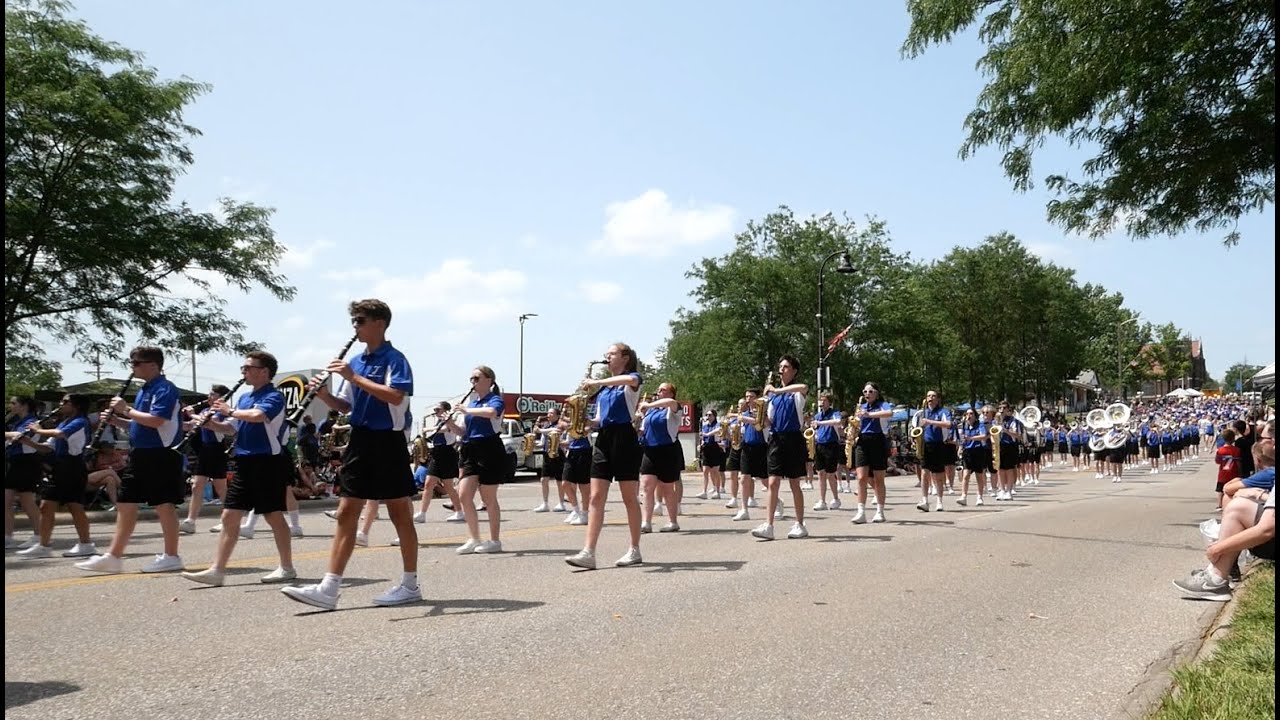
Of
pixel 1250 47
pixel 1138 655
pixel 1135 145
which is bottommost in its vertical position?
pixel 1138 655

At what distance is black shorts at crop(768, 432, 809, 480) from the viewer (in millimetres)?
10828

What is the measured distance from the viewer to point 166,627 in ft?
19.8

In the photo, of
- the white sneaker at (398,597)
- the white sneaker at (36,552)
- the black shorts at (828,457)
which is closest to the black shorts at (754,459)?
the black shorts at (828,457)

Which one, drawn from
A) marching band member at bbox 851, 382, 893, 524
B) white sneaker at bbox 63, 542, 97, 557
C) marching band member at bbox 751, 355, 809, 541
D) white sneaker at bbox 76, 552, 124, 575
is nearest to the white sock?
white sneaker at bbox 76, 552, 124, 575

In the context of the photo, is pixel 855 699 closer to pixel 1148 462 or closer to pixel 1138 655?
pixel 1138 655

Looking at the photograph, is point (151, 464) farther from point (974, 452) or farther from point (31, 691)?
point (974, 452)

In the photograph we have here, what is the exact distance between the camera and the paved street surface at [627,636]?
4520 millimetres

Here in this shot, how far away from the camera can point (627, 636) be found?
19.0 feet

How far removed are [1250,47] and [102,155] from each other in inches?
767

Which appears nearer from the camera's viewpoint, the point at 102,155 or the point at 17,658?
the point at 17,658

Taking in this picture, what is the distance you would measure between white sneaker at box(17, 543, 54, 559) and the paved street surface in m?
0.59

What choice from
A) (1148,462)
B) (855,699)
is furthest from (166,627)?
(1148,462)

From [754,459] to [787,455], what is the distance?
2.78 m

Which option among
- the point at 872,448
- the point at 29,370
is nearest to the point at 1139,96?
the point at 872,448
